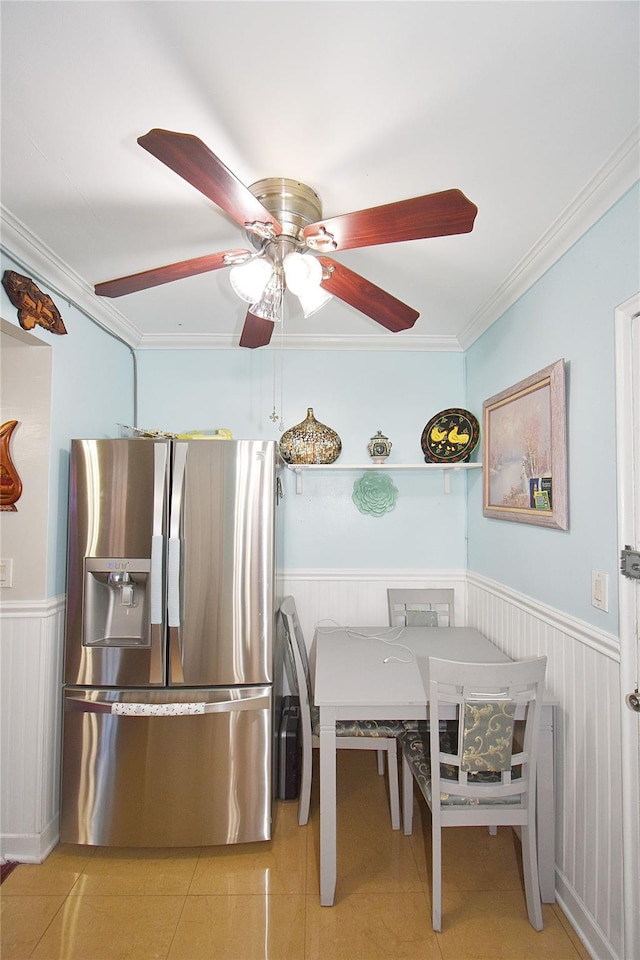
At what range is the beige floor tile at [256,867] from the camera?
72.9 inches

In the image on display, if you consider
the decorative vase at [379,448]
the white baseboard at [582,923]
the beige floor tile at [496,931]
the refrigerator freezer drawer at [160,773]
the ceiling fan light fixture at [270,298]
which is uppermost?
the ceiling fan light fixture at [270,298]

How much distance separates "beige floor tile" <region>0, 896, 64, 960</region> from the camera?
1.61 metres

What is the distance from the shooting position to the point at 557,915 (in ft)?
5.60

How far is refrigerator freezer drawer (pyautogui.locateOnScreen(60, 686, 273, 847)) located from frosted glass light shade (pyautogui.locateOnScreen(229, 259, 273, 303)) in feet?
5.27

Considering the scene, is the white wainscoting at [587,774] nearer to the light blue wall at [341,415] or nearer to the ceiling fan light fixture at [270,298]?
the light blue wall at [341,415]

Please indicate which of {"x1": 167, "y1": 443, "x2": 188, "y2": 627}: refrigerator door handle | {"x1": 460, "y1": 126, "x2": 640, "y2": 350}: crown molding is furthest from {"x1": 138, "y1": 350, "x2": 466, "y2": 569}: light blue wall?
{"x1": 167, "y1": 443, "x2": 188, "y2": 627}: refrigerator door handle

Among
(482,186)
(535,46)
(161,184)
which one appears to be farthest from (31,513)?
(535,46)

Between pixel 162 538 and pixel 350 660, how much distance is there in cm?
99

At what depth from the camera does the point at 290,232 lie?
4.83 feet

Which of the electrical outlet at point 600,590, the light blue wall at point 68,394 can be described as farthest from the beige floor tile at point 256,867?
the electrical outlet at point 600,590

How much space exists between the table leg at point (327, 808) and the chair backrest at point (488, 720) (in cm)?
36

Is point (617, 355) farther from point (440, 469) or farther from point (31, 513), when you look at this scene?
point (31, 513)

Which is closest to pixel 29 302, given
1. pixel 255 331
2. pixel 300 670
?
pixel 255 331

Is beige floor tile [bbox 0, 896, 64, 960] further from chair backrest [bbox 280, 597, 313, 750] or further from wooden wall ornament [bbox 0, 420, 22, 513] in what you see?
wooden wall ornament [bbox 0, 420, 22, 513]
